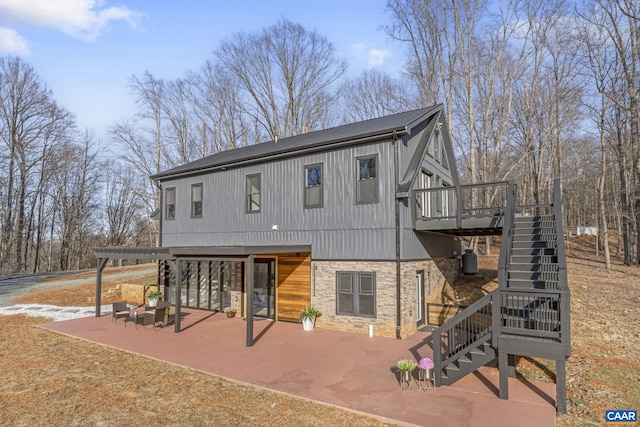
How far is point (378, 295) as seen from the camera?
11.0 meters

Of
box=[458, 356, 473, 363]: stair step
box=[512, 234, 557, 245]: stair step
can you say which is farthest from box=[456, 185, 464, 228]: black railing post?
box=[458, 356, 473, 363]: stair step

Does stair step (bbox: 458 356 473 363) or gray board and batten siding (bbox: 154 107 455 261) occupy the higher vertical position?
gray board and batten siding (bbox: 154 107 455 261)

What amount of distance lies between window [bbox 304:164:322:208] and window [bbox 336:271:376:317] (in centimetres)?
260

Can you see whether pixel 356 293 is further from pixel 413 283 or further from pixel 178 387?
pixel 178 387

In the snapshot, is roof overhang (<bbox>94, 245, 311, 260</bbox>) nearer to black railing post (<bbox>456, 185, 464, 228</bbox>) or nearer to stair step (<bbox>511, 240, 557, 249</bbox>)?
black railing post (<bbox>456, 185, 464, 228</bbox>)

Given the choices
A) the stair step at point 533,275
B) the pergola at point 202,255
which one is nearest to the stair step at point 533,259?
the stair step at point 533,275

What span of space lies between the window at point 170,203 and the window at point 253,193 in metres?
4.91

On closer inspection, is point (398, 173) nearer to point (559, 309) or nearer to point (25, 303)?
point (559, 309)


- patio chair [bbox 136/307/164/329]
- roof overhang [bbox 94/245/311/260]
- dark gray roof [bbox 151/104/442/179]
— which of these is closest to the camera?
roof overhang [bbox 94/245/311/260]

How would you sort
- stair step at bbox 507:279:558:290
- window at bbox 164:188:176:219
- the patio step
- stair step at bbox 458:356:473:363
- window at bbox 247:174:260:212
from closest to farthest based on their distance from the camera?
the patio step < stair step at bbox 458:356:473:363 < stair step at bbox 507:279:558:290 < window at bbox 247:174:260:212 < window at bbox 164:188:176:219

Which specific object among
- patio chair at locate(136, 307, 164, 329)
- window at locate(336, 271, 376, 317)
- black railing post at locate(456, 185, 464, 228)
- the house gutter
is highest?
the house gutter

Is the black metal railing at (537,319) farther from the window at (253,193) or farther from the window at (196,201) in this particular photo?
the window at (196,201)

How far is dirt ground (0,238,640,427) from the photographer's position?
5973 millimetres

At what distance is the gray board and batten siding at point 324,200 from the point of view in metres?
11.2
